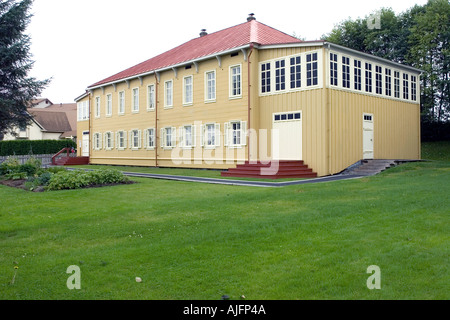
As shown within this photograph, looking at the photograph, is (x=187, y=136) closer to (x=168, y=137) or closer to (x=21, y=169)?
(x=168, y=137)

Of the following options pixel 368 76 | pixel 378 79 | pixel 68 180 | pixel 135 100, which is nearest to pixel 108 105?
pixel 135 100

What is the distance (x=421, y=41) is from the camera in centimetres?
3788

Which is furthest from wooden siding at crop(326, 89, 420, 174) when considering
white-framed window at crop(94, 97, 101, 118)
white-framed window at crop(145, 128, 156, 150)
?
white-framed window at crop(94, 97, 101, 118)

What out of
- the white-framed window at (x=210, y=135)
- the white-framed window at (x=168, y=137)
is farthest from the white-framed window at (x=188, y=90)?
the white-framed window at (x=210, y=135)

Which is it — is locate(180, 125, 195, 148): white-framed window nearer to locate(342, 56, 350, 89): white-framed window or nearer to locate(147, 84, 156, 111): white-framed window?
locate(147, 84, 156, 111): white-framed window

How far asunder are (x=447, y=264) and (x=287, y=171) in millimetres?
14439

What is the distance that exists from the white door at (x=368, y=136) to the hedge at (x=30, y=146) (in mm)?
31582

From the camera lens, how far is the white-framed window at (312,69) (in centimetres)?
2036

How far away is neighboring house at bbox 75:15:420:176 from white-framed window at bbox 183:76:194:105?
0.06 metres

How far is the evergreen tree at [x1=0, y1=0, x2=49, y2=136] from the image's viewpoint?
25156 millimetres

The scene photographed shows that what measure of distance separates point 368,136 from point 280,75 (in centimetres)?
592

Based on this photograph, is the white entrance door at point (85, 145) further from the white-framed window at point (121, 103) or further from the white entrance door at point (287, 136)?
the white entrance door at point (287, 136)
